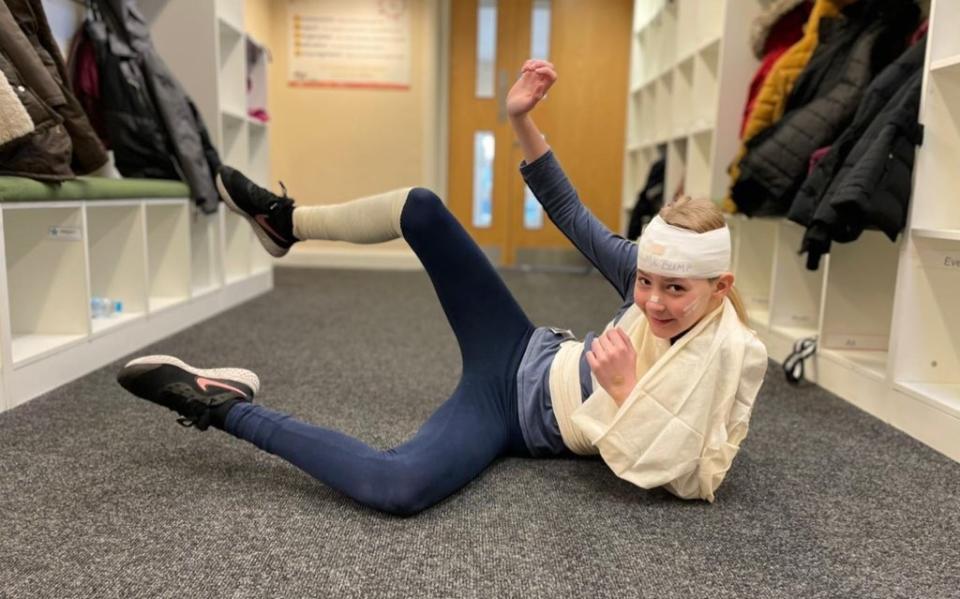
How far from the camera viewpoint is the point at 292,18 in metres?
4.54

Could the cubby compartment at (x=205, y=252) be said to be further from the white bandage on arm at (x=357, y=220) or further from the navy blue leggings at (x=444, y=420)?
the navy blue leggings at (x=444, y=420)

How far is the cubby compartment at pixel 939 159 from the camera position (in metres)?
1.50

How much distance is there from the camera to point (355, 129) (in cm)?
462

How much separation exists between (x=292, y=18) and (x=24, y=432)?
12.4 ft

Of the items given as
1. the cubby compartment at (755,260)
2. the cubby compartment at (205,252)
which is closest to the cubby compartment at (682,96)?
the cubby compartment at (755,260)

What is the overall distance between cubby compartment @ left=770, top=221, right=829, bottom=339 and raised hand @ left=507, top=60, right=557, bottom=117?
49.2 inches

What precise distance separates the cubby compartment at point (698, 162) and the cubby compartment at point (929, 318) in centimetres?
158

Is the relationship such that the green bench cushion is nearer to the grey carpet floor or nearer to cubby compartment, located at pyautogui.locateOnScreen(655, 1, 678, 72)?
the grey carpet floor

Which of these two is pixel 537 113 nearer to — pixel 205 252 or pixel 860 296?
pixel 205 252

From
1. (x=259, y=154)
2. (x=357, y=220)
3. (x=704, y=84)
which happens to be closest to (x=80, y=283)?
(x=357, y=220)

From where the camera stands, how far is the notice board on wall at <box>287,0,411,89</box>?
4531 millimetres

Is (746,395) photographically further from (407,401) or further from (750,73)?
(750,73)

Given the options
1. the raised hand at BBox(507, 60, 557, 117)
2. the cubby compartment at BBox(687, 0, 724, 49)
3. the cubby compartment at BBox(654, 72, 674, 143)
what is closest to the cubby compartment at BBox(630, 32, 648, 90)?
the cubby compartment at BBox(654, 72, 674, 143)

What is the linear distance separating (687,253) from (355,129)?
390 cm
